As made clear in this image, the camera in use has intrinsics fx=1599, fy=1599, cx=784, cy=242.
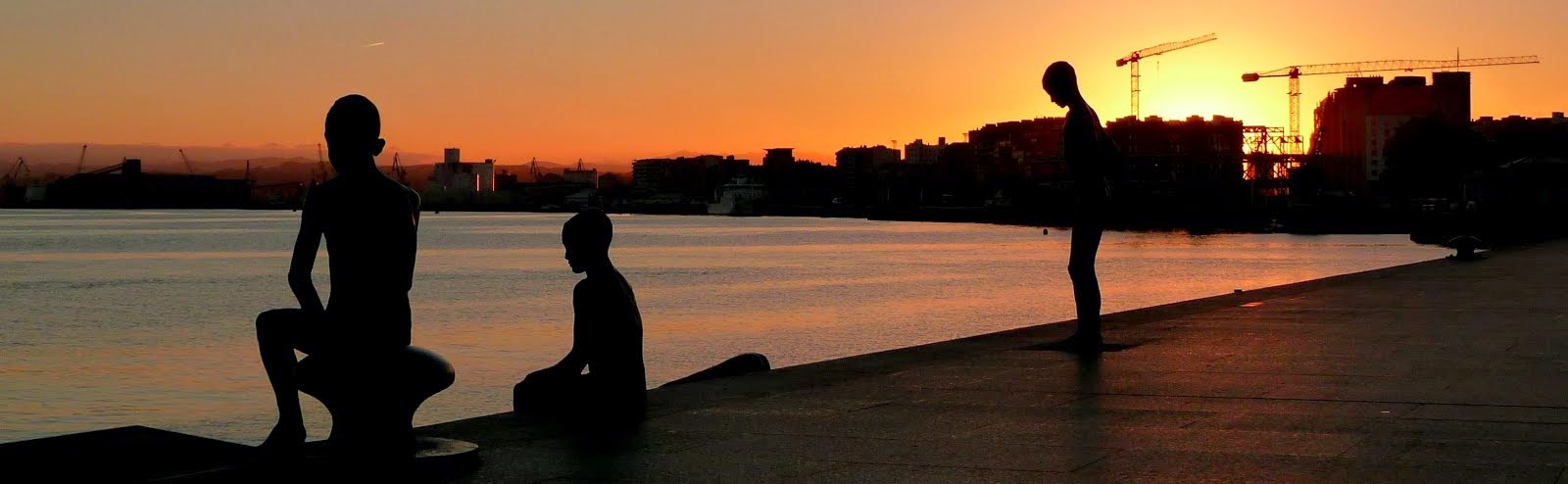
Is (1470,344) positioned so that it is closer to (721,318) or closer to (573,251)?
(573,251)

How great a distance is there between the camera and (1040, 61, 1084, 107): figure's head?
1161 centimetres

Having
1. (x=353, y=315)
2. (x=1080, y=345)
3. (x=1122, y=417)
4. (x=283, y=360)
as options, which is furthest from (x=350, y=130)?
(x=1080, y=345)

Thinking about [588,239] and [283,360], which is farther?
[588,239]

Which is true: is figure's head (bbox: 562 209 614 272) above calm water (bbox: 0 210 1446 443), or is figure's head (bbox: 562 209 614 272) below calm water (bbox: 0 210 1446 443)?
above

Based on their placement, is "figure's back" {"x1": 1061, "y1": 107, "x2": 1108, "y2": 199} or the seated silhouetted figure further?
"figure's back" {"x1": 1061, "y1": 107, "x2": 1108, "y2": 199}

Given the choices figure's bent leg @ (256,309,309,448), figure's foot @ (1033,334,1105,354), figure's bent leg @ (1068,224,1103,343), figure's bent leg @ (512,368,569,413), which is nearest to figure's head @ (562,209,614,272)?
figure's bent leg @ (512,368,569,413)

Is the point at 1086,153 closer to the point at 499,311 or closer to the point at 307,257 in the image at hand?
the point at 307,257

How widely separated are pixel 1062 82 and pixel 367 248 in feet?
21.6

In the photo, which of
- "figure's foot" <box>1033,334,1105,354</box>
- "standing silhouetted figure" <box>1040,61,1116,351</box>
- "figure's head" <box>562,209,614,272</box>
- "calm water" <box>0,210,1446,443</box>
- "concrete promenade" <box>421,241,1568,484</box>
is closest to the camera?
"concrete promenade" <box>421,241,1568,484</box>

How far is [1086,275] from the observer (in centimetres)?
1174

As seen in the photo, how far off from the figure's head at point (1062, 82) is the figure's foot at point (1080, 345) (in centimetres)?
178

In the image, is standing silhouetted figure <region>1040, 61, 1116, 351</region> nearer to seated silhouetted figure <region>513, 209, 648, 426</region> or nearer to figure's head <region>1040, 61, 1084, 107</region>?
figure's head <region>1040, 61, 1084, 107</region>

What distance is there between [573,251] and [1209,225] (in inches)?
7246

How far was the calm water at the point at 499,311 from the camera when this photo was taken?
23203 mm
